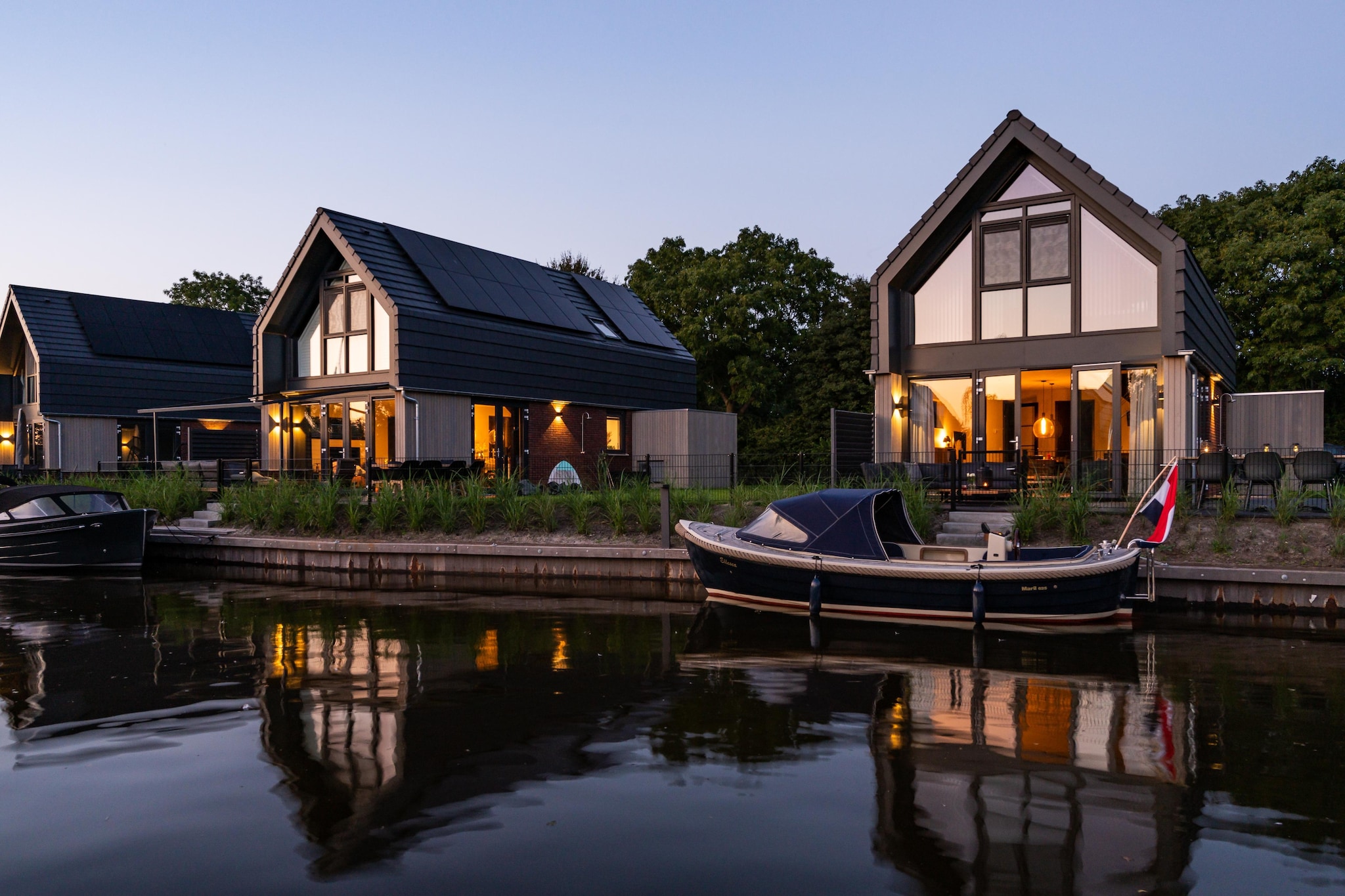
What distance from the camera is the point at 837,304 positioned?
4647 cm

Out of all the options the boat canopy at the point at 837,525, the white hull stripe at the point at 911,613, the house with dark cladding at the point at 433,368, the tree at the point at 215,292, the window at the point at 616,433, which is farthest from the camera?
the tree at the point at 215,292

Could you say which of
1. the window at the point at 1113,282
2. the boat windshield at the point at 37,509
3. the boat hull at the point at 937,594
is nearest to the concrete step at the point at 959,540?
the boat hull at the point at 937,594

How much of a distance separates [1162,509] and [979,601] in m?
2.78

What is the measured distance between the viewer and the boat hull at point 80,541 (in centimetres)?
1756

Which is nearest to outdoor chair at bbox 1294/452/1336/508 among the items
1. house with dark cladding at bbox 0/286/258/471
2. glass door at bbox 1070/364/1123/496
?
glass door at bbox 1070/364/1123/496

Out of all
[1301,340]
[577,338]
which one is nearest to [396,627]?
[577,338]

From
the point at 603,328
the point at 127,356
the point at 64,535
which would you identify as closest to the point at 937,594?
the point at 64,535

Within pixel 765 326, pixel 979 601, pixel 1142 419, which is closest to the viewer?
pixel 979 601

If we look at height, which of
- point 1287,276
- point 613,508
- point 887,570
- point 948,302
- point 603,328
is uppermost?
point 1287,276

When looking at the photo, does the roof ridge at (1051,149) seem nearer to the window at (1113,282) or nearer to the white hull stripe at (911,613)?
the window at (1113,282)

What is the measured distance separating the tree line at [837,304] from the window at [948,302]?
1935 cm

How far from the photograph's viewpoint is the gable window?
17.9 meters

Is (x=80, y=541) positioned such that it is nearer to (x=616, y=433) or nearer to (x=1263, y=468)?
(x=616, y=433)

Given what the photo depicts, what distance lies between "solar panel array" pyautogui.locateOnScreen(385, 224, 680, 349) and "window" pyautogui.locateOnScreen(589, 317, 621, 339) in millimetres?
307
